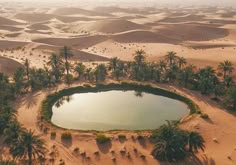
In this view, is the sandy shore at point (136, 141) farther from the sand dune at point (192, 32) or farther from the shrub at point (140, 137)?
the sand dune at point (192, 32)

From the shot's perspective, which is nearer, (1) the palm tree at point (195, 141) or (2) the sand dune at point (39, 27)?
(1) the palm tree at point (195, 141)

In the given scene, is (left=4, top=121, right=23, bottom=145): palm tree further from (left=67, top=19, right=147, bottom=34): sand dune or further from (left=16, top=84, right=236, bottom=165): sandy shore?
(left=67, top=19, right=147, bottom=34): sand dune

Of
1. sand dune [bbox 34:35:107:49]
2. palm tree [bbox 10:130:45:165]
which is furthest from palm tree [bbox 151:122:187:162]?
sand dune [bbox 34:35:107:49]

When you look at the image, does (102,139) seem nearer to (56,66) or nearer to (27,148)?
(27,148)

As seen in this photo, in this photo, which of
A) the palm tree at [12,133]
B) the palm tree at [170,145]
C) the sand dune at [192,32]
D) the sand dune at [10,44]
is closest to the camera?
the palm tree at [170,145]

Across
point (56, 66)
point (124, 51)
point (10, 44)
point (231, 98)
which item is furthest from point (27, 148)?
point (10, 44)

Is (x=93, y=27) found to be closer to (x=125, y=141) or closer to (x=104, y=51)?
(x=104, y=51)

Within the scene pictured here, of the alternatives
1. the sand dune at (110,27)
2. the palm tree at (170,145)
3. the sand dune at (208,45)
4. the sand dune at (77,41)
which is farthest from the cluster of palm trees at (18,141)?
the sand dune at (110,27)
